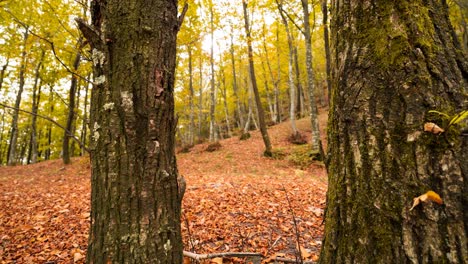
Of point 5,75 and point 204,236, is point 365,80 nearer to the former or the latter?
point 204,236

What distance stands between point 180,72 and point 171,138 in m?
19.2

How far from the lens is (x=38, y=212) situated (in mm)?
4594

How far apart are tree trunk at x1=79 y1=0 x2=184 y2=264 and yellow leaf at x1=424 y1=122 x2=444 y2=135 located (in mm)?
1478

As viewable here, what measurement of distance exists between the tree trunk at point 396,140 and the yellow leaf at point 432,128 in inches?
1.1

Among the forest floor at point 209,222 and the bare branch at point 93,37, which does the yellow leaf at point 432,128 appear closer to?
the forest floor at point 209,222

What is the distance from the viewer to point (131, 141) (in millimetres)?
1574

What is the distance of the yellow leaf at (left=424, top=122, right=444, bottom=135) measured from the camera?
0.94 meters

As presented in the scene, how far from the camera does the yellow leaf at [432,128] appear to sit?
94cm

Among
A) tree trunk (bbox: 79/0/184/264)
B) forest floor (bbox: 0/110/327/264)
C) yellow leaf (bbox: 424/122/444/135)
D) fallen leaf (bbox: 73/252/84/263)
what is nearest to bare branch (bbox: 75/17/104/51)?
tree trunk (bbox: 79/0/184/264)

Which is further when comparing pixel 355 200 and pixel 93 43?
pixel 93 43

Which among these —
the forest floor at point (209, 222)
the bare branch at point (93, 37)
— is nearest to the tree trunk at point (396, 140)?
the forest floor at point (209, 222)

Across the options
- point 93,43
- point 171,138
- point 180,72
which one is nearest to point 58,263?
point 171,138

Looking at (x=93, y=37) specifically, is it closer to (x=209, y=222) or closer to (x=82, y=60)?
(x=209, y=222)

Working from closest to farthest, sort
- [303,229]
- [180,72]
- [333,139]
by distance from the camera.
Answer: [333,139], [303,229], [180,72]
